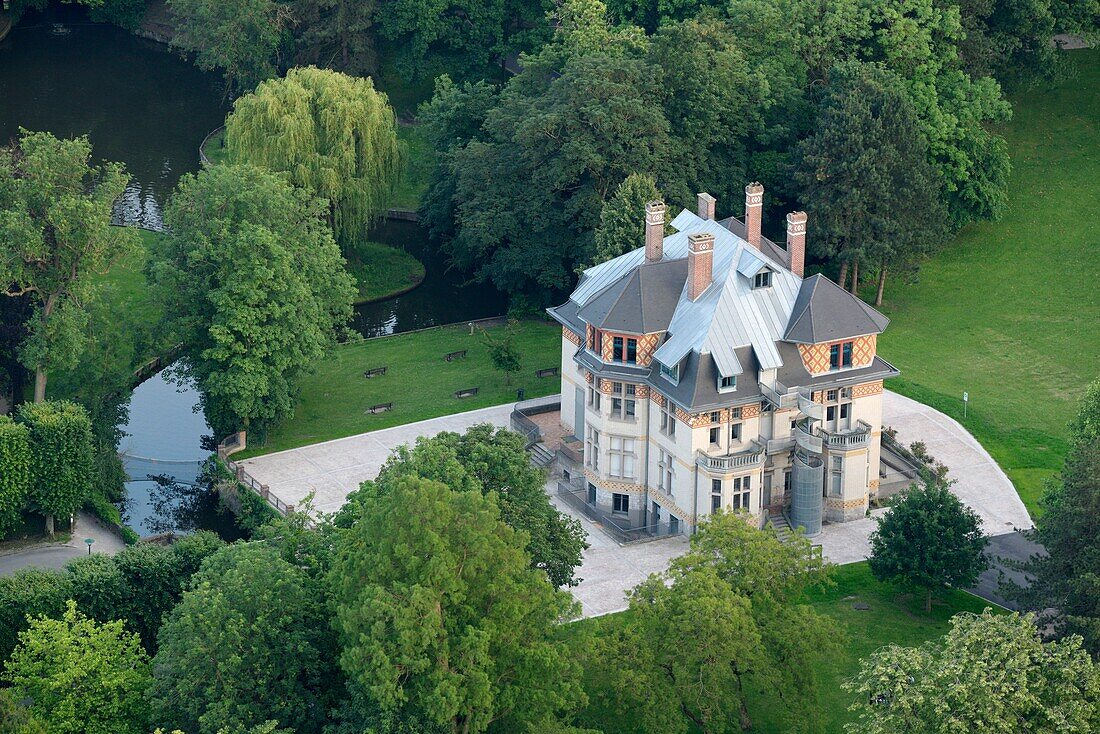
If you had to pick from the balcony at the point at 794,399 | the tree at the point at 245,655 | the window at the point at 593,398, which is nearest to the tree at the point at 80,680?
the tree at the point at 245,655

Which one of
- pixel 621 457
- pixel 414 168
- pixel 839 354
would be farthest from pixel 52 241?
pixel 839 354

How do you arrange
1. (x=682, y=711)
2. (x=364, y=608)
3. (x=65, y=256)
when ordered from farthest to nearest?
(x=65, y=256) < (x=682, y=711) < (x=364, y=608)

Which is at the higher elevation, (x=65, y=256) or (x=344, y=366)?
(x=65, y=256)

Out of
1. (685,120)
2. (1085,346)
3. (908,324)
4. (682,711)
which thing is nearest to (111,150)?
(685,120)

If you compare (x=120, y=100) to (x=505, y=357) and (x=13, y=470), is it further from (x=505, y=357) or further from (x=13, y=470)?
(x=13, y=470)

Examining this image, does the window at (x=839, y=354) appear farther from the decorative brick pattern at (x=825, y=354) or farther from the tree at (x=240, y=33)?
the tree at (x=240, y=33)

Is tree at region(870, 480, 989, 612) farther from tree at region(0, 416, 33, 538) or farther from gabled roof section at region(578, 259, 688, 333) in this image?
tree at region(0, 416, 33, 538)

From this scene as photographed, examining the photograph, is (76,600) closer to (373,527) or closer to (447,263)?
(373,527)
